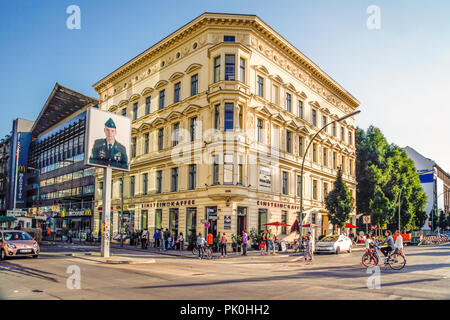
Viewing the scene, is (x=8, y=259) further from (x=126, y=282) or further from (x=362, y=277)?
(x=362, y=277)

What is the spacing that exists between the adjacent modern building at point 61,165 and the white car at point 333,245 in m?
30.6

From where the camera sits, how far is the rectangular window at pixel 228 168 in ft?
96.7

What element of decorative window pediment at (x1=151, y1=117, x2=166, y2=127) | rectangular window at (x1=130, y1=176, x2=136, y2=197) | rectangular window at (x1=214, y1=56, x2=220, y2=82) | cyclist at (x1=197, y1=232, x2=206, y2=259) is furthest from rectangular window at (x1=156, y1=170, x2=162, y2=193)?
cyclist at (x1=197, y1=232, x2=206, y2=259)

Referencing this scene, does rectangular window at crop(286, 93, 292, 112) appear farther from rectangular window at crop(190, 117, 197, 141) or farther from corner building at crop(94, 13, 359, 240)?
rectangular window at crop(190, 117, 197, 141)

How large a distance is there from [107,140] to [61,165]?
138 feet

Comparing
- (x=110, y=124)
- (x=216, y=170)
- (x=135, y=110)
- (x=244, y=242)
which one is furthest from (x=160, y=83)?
(x=244, y=242)

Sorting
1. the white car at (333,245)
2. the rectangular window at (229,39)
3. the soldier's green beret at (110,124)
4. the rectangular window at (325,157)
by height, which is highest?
the rectangular window at (229,39)

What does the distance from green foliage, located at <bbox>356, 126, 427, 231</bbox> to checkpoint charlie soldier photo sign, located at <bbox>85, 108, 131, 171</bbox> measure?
34.4 metres

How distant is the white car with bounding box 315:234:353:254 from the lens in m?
29.3

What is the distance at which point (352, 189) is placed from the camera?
4981 centimetres

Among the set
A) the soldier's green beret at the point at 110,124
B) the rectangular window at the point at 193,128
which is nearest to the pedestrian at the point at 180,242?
the rectangular window at the point at 193,128

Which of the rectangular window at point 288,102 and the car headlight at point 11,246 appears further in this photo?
the rectangular window at point 288,102

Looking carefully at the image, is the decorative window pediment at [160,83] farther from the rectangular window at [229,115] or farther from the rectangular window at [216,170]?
the rectangular window at [216,170]

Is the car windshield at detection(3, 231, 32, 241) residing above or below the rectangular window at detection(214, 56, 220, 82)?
below
